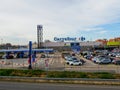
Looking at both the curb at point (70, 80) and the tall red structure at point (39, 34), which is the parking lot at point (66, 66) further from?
the tall red structure at point (39, 34)

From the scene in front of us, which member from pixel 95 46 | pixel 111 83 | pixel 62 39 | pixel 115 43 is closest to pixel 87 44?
pixel 95 46

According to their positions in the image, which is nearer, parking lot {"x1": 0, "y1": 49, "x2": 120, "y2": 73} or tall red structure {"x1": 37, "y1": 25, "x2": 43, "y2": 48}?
parking lot {"x1": 0, "y1": 49, "x2": 120, "y2": 73}

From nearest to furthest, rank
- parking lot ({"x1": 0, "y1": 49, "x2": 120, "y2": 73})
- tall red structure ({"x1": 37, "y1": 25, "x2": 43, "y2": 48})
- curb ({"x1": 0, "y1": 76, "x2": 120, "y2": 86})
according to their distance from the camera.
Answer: curb ({"x1": 0, "y1": 76, "x2": 120, "y2": 86}) < parking lot ({"x1": 0, "y1": 49, "x2": 120, "y2": 73}) < tall red structure ({"x1": 37, "y1": 25, "x2": 43, "y2": 48})

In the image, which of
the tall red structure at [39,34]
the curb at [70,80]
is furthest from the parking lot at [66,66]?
the tall red structure at [39,34]

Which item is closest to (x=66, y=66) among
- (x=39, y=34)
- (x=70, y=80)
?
(x=70, y=80)

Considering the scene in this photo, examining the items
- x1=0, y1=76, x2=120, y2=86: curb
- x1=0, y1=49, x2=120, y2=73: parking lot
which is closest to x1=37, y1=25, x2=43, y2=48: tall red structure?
x1=0, y1=49, x2=120, y2=73: parking lot

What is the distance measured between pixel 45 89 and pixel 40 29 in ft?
490

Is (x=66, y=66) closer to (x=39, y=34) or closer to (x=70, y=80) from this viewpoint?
(x=70, y=80)

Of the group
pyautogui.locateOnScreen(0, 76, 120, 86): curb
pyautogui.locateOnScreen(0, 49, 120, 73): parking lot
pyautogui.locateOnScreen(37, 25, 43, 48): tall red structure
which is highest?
pyautogui.locateOnScreen(37, 25, 43, 48): tall red structure

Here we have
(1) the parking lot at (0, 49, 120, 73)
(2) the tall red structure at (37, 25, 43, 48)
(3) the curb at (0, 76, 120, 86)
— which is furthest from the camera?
(2) the tall red structure at (37, 25, 43, 48)

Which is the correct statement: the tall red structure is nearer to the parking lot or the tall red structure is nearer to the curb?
the parking lot

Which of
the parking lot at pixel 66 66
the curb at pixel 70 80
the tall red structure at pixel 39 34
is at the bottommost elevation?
the curb at pixel 70 80

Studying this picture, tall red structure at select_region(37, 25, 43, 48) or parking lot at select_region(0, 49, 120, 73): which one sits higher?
tall red structure at select_region(37, 25, 43, 48)

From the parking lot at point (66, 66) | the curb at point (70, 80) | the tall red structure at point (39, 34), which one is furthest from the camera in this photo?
the tall red structure at point (39, 34)
